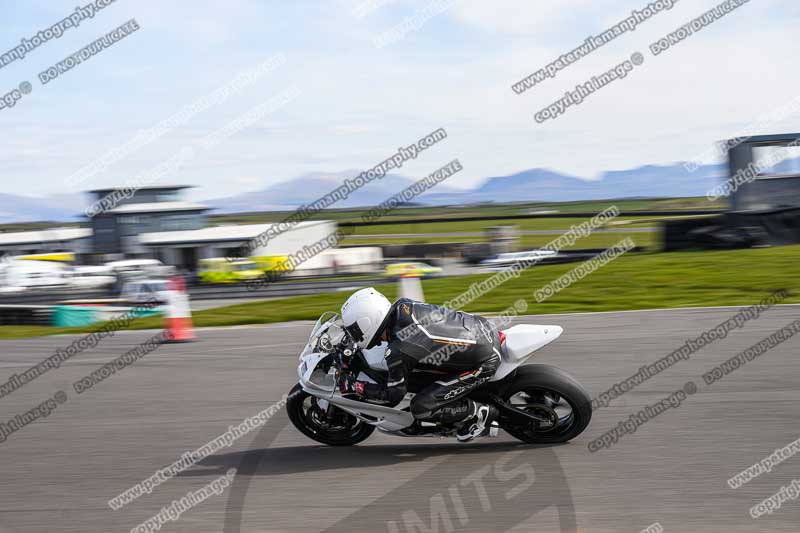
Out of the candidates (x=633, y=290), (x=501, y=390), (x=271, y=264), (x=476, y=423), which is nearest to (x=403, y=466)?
(x=476, y=423)

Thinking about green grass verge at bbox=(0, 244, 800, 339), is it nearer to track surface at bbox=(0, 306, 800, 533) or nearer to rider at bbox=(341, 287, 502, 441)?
track surface at bbox=(0, 306, 800, 533)

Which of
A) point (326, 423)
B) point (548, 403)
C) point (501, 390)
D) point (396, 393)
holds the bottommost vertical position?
point (548, 403)

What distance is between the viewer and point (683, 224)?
2023 centimetres

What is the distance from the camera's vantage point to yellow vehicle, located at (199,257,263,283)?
3322 centimetres

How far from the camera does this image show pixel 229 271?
110 feet

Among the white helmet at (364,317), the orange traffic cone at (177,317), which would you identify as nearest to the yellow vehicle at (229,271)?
the orange traffic cone at (177,317)

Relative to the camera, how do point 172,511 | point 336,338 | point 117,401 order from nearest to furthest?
point 172,511, point 336,338, point 117,401

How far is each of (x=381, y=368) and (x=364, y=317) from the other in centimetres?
40

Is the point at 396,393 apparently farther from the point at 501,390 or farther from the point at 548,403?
the point at 548,403

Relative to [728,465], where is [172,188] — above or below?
above

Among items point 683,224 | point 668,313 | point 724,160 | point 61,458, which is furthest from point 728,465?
point 724,160

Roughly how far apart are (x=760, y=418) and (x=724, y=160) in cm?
1664

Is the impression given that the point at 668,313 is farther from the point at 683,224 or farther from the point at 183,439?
the point at 683,224

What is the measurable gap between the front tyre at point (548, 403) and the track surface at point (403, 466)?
14 cm
